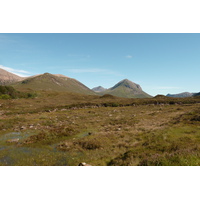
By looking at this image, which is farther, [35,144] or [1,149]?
[35,144]

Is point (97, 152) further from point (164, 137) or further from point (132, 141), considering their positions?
point (164, 137)

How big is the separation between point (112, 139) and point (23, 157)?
9.25 metres

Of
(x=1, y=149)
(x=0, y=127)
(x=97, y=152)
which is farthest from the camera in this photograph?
(x=0, y=127)

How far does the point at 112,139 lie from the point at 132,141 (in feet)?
7.67

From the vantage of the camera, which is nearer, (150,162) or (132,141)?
(150,162)

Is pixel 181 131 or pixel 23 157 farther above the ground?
pixel 181 131

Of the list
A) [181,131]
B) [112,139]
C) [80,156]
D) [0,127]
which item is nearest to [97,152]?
[80,156]

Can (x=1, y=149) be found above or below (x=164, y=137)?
below

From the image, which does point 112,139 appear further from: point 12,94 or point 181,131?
point 12,94

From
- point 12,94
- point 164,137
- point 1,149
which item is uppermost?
point 12,94

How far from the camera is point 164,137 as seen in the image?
1591cm

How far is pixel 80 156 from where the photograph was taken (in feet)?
40.8

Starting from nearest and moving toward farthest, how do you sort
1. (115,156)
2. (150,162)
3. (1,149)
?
(150,162) < (115,156) < (1,149)

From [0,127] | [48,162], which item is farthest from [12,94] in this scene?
[48,162]
